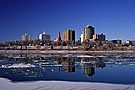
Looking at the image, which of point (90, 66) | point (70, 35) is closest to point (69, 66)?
point (90, 66)

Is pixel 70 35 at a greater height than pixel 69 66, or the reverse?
pixel 70 35

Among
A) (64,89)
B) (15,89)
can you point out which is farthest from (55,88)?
(15,89)

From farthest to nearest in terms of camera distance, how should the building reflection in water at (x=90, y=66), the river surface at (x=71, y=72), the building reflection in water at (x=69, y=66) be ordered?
the building reflection in water at (x=69, y=66) → the building reflection in water at (x=90, y=66) → the river surface at (x=71, y=72)

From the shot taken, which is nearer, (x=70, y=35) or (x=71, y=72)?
(x=71, y=72)

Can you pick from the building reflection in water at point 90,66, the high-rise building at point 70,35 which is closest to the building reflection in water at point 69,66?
the building reflection in water at point 90,66

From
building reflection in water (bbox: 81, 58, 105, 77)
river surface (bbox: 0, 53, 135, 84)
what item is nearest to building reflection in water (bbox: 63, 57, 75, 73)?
river surface (bbox: 0, 53, 135, 84)

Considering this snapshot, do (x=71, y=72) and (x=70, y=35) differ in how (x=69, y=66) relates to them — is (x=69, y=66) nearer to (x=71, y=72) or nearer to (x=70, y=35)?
(x=71, y=72)

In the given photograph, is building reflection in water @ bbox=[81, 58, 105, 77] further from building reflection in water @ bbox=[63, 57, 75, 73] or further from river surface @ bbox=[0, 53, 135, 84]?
building reflection in water @ bbox=[63, 57, 75, 73]

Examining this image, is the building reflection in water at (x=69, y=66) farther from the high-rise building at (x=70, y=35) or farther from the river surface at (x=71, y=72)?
the high-rise building at (x=70, y=35)

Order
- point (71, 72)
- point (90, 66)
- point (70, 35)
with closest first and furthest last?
1. point (71, 72)
2. point (90, 66)
3. point (70, 35)

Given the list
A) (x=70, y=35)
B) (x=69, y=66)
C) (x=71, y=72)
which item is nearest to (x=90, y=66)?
(x=69, y=66)

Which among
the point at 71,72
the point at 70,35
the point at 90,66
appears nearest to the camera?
the point at 71,72

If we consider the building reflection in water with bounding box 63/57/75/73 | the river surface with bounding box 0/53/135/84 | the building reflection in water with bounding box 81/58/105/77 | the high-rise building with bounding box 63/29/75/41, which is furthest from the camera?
the high-rise building with bounding box 63/29/75/41

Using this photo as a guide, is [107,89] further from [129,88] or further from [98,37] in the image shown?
[98,37]
